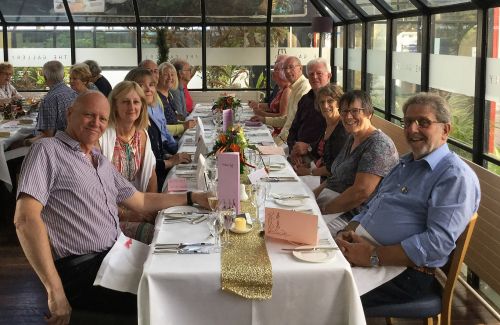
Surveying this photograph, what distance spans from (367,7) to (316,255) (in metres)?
6.15

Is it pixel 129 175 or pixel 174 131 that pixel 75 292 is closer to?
pixel 129 175

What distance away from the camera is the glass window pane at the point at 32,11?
400 inches

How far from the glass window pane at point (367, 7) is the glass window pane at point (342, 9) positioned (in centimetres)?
67

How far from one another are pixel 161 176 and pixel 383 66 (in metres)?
3.80

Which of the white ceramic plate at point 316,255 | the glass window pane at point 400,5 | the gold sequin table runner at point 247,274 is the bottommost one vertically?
the gold sequin table runner at point 247,274

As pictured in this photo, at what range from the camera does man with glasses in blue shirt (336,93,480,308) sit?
2494 millimetres

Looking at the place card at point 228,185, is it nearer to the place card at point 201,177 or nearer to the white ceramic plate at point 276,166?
the place card at point 201,177

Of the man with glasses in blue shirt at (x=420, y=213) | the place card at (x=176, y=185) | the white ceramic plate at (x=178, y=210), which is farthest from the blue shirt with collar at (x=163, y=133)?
the man with glasses in blue shirt at (x=420, y=213)

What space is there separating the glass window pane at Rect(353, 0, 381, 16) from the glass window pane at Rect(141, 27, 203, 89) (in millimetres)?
3213

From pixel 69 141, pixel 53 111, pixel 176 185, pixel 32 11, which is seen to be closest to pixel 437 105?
pixel 176 185

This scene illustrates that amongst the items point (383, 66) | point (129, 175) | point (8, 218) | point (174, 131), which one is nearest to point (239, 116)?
point (174, 131)

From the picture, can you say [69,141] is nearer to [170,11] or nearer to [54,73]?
[54,73]

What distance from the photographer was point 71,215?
2.51m

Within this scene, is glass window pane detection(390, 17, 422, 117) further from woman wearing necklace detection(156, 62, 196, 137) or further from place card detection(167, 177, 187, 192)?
place card detection(167, 177, 187, 192)
